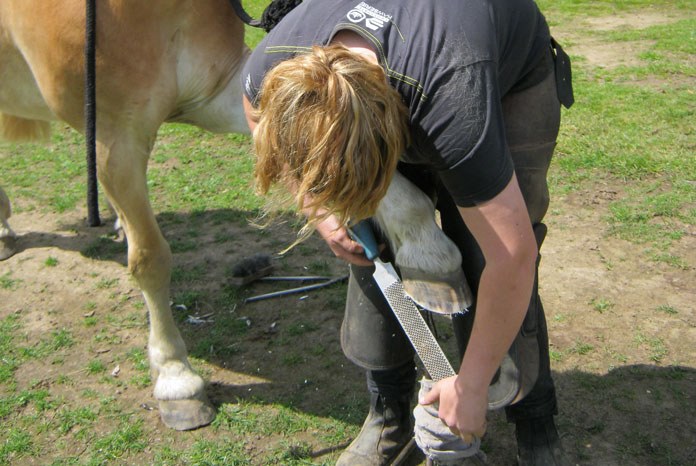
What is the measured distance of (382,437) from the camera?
2523mm

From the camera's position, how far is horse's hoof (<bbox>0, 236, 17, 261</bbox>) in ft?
13.2

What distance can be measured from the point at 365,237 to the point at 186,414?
1.24 m

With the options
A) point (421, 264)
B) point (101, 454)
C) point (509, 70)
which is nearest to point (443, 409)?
point (421, 264)

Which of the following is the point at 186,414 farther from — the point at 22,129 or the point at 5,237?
the point at 22,129

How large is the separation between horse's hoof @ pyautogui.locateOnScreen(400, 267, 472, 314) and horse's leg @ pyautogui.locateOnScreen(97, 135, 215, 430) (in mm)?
1233

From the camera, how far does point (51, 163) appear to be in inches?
203

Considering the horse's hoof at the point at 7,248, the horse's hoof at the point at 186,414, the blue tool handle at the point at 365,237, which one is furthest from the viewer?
the horse's hoof at the point at 7,248

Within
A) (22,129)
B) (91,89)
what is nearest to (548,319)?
(91,89)

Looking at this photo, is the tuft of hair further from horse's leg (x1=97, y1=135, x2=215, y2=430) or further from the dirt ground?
horse's leg (x1=97, y1=135, x2=215, y2=430)

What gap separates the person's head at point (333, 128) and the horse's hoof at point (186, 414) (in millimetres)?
1541

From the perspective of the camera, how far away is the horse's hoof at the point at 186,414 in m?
2.76

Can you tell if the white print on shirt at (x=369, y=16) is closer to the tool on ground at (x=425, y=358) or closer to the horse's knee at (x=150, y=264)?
the tool on ground at (x=425, y=358)

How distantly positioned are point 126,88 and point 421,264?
1316 mm

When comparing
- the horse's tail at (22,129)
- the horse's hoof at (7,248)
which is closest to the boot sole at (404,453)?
the horse's hoof at (7,248)
